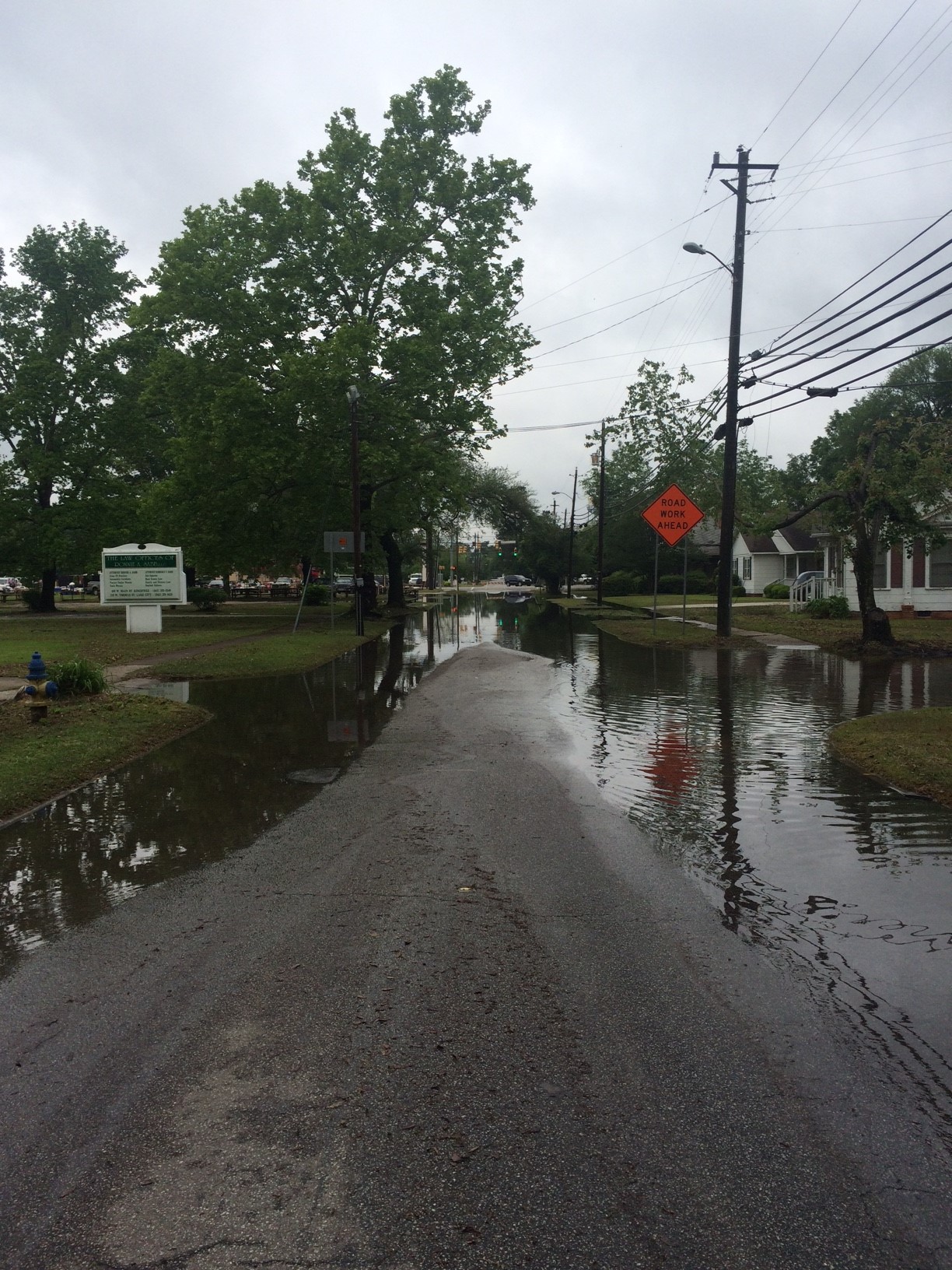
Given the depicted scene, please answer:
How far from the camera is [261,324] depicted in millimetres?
31250

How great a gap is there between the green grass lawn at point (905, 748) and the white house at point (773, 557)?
122ft

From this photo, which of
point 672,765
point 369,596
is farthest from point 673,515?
point 369,596

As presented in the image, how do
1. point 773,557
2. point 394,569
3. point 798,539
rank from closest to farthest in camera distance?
point 394,569
point 798,539
point 773,557

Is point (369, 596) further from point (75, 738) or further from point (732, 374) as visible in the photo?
point (75, 738)

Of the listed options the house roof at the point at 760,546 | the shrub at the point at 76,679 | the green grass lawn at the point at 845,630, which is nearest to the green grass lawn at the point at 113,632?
the shrub at the point at 76,679

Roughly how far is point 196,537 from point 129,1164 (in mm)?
30919

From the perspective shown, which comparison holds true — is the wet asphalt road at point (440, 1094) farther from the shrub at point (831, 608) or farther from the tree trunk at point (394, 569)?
the tree trunk at point (394, 569)

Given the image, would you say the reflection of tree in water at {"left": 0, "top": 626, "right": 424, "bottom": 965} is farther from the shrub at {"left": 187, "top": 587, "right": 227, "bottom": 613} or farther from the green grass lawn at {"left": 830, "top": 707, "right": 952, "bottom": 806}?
the shrub at {"left": 187, "top": 587, "right": 227, "bottom": 613}

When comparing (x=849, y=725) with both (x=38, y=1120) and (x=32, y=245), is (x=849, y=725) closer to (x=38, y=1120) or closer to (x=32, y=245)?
(x=38, y=1120)

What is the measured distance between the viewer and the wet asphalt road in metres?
2.83

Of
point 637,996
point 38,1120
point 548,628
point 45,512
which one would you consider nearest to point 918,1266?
point 637,996

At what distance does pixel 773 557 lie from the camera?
54.9 m

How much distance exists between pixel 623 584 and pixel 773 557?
11.1 m

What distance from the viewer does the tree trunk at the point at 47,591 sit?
40.7 m
